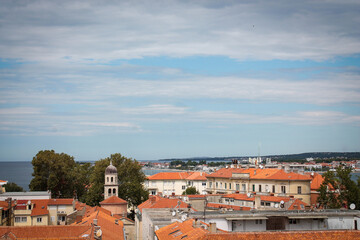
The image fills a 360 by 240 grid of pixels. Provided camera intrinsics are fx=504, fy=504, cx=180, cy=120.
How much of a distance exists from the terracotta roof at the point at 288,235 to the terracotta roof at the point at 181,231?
1130mm

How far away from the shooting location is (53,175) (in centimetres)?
8444

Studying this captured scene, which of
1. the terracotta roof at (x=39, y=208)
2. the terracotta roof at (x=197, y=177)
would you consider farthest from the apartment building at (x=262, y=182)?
the terracotta roof at (x=39, y=208)

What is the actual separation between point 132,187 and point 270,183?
2340cm

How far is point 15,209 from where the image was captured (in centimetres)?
6062

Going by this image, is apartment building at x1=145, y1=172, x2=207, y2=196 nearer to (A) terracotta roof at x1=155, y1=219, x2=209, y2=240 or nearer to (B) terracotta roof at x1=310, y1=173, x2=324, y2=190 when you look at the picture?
(B) terracotta roof at x1=310, y1=173, x2=324, y2=190

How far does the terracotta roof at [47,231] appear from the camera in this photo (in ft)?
127

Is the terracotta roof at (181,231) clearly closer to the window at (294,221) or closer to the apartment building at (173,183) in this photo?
the window at (294,221)

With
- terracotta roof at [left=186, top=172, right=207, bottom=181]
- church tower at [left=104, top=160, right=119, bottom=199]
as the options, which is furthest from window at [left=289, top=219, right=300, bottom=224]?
terracotta roof at [left=186, top=172, right=207, bottom=181]

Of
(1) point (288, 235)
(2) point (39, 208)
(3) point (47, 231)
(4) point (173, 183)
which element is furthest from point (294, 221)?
(4) point (173, 183)

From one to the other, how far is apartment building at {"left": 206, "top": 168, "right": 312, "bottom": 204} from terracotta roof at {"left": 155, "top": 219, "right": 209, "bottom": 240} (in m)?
46.9

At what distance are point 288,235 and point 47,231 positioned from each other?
19.7 meters

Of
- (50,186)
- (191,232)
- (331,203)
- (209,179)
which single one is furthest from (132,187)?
(191,232)

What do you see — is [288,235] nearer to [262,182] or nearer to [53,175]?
[262,182]

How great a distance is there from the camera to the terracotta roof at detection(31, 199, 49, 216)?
62.0m
